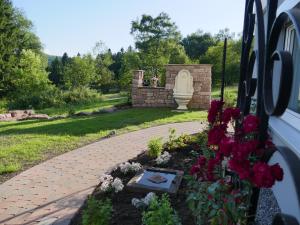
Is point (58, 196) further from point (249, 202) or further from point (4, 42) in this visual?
point (4, 42)

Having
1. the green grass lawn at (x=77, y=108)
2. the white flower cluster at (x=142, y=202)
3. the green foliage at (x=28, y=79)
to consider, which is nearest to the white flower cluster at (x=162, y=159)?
the white flower cluster at (x=142, y=202)

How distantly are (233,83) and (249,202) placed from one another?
73.5ft

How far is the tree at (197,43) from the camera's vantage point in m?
33.5

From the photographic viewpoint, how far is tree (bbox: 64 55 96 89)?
2417cm

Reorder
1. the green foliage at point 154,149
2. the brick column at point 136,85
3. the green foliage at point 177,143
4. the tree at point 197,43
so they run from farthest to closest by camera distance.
Answer: the tree at point 197,43, the brick column at point 136,85, the green foliage at point 177,143, the green foliage at point 154,149

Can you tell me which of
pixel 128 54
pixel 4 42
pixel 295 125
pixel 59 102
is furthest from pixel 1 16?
pixel 295 125

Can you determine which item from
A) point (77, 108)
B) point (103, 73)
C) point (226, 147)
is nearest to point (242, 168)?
point (226, 147)

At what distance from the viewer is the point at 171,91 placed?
11.3m

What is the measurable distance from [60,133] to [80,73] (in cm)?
1785

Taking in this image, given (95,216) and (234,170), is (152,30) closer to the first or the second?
(95,216)

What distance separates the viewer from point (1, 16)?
2369 centimetres

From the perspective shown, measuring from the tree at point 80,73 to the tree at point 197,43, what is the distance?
41.0ft

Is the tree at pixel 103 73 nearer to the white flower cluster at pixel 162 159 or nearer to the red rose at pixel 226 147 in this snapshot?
the white flower cluster at pixel 162 159

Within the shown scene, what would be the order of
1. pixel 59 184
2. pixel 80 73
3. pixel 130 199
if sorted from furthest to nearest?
1. pixel 80 73
2. pixel 59 184
3. pixel 130 199
